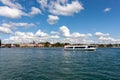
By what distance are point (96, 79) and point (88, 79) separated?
1.72m

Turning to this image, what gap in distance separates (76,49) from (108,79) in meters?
160

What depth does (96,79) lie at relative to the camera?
3519 cm

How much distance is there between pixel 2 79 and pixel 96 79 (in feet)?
65.5

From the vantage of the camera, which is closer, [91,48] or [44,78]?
[44,78]

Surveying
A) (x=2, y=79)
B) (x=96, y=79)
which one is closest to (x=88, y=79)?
(x=96, y=79)

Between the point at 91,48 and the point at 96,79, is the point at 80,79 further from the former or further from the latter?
the point at 91,48

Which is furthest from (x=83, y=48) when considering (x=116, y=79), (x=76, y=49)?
(x=116, y=79)

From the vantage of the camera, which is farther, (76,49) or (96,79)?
(76,49)

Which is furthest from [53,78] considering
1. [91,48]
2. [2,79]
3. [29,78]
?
[91,48]

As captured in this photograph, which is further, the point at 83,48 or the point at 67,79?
the point at 83,48

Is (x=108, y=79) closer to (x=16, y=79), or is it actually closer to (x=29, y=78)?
(x=29, y=78)

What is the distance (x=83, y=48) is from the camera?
621 feet

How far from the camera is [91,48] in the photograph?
18325 centimetres

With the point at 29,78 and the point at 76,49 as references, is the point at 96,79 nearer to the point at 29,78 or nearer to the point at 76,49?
the point at 29,78
